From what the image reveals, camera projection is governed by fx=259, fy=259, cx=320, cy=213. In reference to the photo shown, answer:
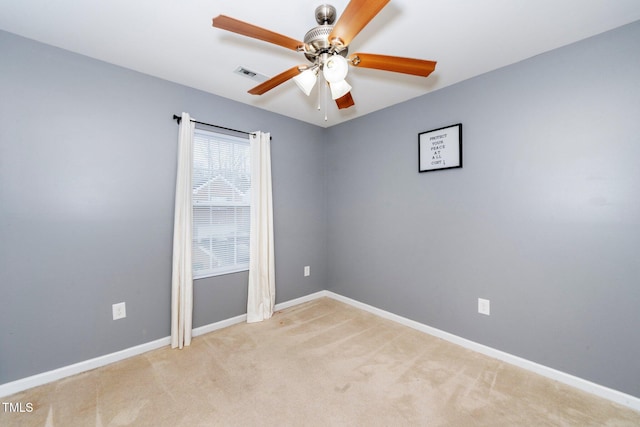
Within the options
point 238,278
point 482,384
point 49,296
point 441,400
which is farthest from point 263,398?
point 49,296

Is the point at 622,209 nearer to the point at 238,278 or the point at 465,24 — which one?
the point at 465,24

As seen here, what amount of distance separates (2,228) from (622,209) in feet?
13.4

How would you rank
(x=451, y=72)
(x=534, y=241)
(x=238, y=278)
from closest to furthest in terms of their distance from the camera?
(x=534, y=241) → (x=451, y=72) → (x=238, y=278)

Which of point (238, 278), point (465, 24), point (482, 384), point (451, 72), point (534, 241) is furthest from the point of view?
point (238, 278)

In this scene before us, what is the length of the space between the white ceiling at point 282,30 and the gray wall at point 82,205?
27 cm

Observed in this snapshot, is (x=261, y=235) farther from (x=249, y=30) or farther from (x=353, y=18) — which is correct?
(x=353, y=18)

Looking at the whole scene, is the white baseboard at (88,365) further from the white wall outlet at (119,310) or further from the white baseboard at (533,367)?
the white baseboard at (533,367)

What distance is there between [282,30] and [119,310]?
250 centimetres

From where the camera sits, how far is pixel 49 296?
1877mm

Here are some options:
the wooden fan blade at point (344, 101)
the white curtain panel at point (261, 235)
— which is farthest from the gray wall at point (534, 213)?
the white curtain panel at point (261, 235)

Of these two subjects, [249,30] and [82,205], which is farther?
[82,205]

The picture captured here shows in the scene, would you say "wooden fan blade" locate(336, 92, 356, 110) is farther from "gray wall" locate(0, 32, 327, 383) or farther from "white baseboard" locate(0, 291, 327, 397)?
"white baseboard" locate(0, 291, 327, 397)

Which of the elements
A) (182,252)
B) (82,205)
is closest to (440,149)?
(182,252)

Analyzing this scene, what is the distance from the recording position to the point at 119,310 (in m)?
2.15
